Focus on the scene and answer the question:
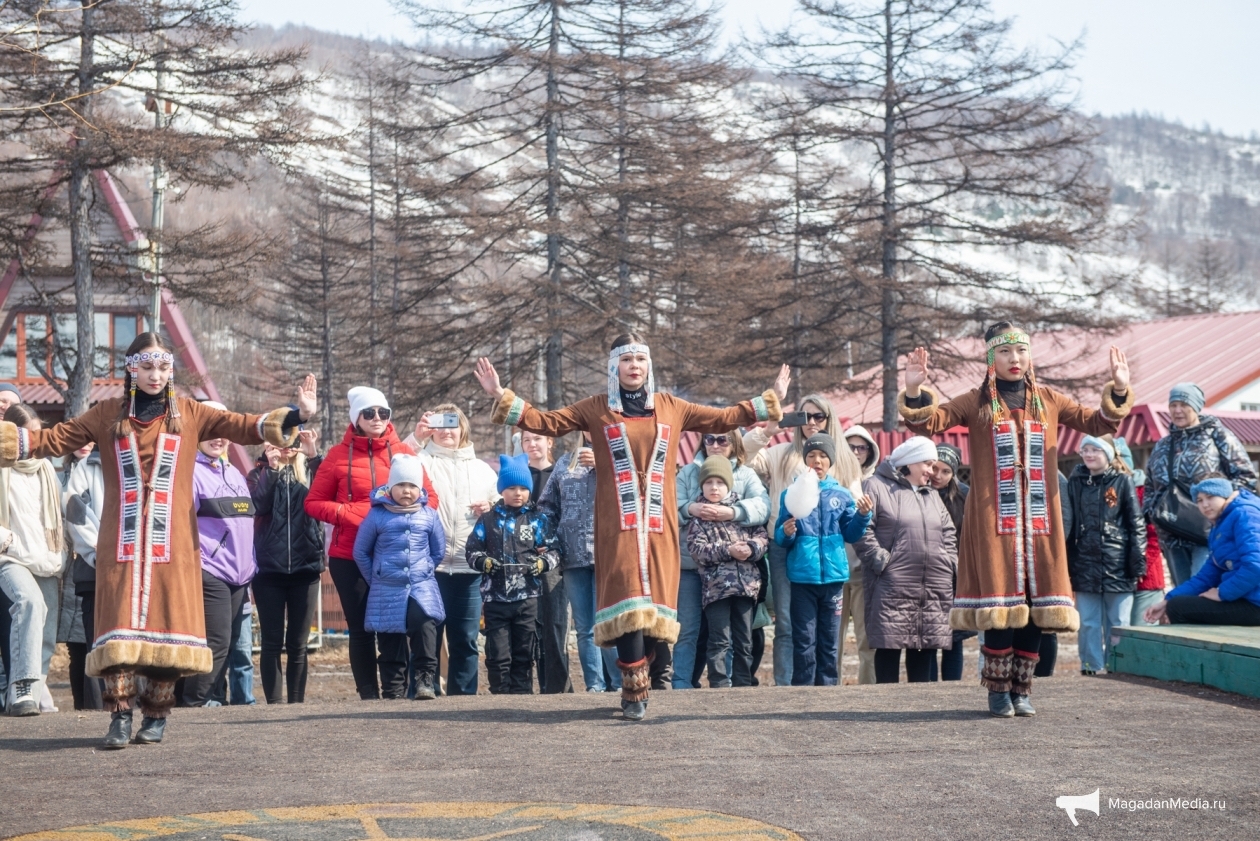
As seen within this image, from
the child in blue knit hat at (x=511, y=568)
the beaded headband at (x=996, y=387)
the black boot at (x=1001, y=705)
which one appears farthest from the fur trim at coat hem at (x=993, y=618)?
the child in blue knit hat at (x=511, y=568)

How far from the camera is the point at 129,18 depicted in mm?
20359

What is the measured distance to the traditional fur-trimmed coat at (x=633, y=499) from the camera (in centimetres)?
787

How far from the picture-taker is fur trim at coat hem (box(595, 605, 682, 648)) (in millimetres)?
7789

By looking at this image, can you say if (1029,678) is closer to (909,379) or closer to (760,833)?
(909,379)

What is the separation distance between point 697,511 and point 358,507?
2.30 meters

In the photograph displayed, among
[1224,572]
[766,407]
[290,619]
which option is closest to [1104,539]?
[1224,572]

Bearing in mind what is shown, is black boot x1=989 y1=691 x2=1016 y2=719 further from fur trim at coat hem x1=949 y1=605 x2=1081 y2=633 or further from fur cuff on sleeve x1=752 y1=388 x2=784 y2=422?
fur cuff on sleeve x1=752 y1=388 x2=784 y2=422

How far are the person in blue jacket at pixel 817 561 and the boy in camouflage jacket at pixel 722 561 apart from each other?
24 centimetres

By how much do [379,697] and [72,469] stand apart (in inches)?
103

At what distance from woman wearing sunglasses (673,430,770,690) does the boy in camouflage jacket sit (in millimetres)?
69

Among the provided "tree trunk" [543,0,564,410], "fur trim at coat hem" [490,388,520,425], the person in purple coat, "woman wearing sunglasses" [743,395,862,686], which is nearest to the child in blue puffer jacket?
the person in purple coat

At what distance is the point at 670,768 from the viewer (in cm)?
637

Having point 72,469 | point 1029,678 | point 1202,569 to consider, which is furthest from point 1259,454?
point 72,469

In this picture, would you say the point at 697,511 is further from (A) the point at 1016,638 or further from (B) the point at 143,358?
(B) the point at 143,358
